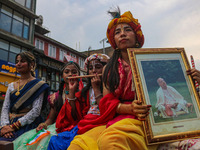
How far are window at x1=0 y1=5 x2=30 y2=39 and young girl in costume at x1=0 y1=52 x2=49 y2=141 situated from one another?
14609 mm

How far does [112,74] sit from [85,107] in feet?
3.70

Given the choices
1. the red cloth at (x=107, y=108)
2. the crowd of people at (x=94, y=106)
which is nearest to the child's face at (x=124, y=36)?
the crowd of people at (x=94, y=106)

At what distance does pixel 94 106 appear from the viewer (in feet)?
8.58

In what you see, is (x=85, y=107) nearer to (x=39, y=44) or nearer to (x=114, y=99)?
(x=114, y=99)

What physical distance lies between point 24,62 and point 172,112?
2.88 metres

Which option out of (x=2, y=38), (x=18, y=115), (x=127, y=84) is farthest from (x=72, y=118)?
(x=2, y=38)

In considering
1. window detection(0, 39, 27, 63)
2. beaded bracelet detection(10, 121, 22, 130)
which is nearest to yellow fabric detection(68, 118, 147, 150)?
beaded bracelet detection(10, 121, 22, 130)

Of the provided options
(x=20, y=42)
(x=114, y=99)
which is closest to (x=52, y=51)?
(x=20, y=42)

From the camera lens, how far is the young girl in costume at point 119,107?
1.37 meters

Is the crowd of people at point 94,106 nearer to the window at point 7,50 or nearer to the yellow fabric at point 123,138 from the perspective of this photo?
the yellow fabric at point 123,138

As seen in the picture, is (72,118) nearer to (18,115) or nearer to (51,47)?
(18,115)

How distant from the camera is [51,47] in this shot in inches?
890

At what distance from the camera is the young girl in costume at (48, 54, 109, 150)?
2.28 meters

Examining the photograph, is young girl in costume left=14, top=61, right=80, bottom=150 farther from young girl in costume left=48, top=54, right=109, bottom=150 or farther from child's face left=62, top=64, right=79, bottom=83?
young girl in costume left=48, top=54, right=109, bottom=150
